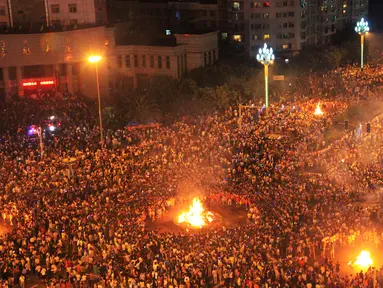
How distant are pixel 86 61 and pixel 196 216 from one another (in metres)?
34.3

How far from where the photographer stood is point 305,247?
93.5 ft

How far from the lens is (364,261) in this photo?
28.1m

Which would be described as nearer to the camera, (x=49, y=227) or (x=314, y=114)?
(x=49, y=227)

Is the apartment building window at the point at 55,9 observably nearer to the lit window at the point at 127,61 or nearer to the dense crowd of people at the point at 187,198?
the lit window at the point at 127,61

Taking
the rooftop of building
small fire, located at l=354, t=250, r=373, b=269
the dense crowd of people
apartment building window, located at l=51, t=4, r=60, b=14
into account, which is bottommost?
small fire, located at l=354, t=250, r=373, b=269

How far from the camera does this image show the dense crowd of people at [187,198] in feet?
87.9

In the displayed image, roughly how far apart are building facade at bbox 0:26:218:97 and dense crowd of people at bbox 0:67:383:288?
10.6 m

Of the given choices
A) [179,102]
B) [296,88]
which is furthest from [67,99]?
[296,88]

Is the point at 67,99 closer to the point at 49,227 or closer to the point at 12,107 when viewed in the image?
the point at 12,107

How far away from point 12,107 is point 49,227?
2614cm

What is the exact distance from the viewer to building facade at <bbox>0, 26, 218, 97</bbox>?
61.4m

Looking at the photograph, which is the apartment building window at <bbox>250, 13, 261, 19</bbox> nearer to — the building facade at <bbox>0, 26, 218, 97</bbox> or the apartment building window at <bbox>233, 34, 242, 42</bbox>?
the apartment building window at <bbox>233, 34, 242, 42</bbox>

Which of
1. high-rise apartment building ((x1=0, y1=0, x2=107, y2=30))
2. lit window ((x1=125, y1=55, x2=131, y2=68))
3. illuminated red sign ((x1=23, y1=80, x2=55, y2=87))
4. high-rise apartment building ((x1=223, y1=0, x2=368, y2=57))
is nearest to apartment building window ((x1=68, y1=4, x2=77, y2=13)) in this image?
high-rise apartment building ((x1=0, y1=0, x2=107, y2=30))

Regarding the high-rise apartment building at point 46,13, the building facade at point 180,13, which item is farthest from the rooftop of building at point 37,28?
the building facade at point 180,13
